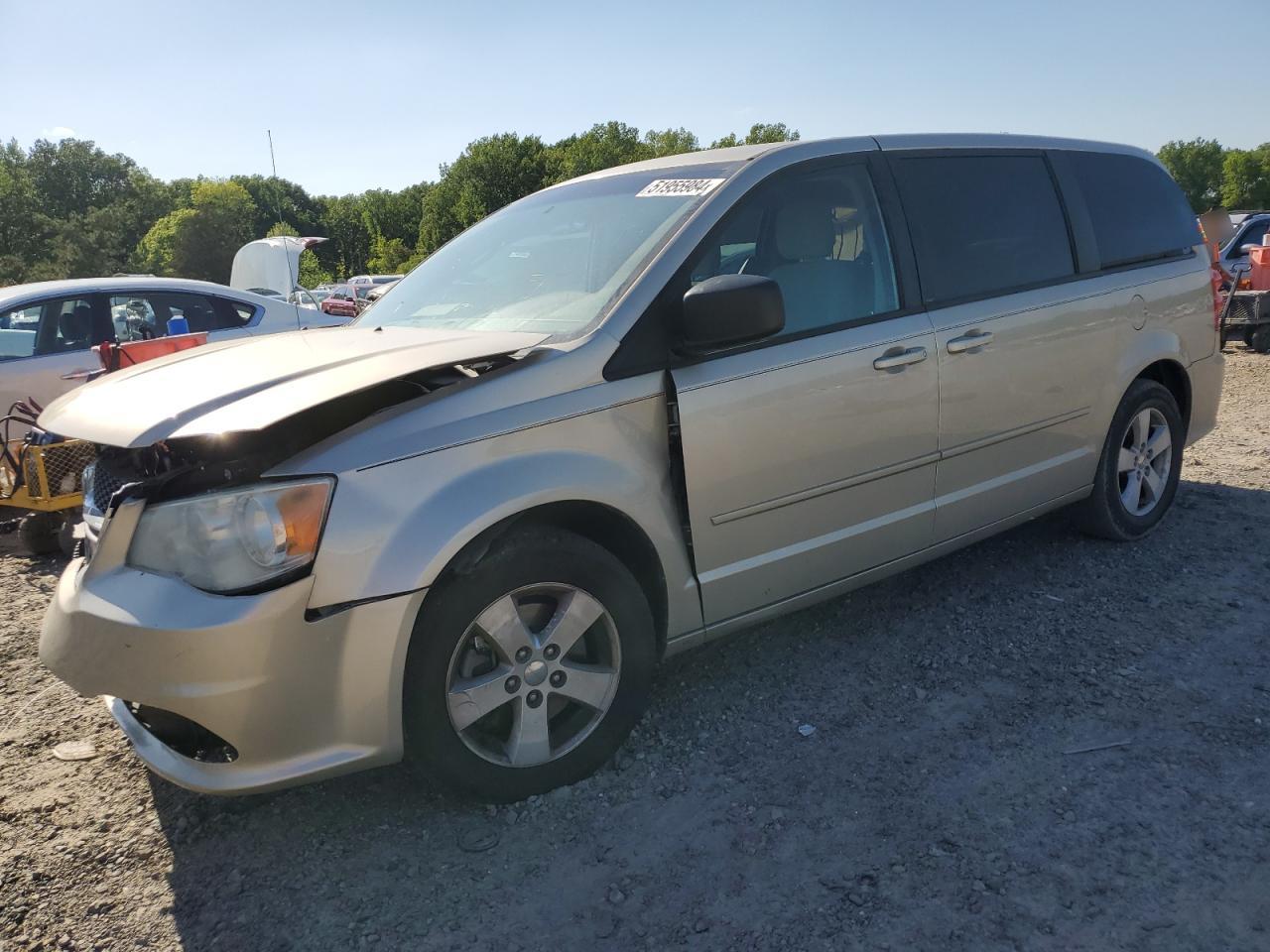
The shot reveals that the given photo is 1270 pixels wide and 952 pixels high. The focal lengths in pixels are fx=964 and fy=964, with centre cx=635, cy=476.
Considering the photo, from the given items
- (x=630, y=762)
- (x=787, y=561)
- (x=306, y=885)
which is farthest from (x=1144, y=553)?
(x=306, y=885)

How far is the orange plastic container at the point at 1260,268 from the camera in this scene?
11.9 meters

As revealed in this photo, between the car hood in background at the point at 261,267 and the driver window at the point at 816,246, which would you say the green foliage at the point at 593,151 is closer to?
the car hood in background at the point at 261,267

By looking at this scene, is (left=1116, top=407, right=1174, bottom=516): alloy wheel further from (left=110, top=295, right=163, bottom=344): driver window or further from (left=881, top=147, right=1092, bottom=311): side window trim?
(left=110, top=295, right=163, bottom=344): driver window

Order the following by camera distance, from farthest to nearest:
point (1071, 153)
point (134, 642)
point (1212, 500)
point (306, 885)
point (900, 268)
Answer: point (1212, 500)
point (1071, 153)
point (900, 268)
point (306, 885)
point (134, 642)

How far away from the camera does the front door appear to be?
307 centimetres

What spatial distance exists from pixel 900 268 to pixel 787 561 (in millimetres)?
1218

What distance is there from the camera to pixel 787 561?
10.9 feet

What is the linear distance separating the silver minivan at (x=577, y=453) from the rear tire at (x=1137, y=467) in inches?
9.3

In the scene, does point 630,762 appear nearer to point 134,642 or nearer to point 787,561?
point 787,561

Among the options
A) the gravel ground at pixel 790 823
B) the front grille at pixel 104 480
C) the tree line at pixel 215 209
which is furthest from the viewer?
the tree line at pixel 215 209

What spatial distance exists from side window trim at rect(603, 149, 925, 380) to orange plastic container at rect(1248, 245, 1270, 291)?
10.7 metres

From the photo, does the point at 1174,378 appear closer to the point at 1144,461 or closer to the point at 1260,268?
the point at 1144,461

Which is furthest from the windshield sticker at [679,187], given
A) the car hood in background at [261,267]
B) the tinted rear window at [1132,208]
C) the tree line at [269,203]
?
the tree line at [269,203]

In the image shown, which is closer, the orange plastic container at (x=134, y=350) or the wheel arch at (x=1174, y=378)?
the wheel arch at (x=1174, y=378)
